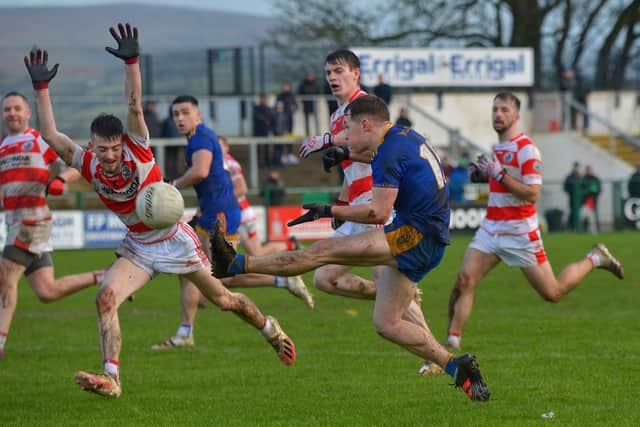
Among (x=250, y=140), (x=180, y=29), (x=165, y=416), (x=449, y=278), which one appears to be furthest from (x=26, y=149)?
(x=180, y=29)

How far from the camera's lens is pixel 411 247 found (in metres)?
7.83

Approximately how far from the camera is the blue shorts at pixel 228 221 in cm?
1195

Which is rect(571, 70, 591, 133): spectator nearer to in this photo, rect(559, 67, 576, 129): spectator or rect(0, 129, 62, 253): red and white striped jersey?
rect(559, 67, 576, 129): spectator

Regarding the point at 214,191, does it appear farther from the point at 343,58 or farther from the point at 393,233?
the point at 393,233

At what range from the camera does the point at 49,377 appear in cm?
988

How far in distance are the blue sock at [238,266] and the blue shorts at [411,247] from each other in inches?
37.9

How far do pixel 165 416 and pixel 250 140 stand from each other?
25384mm

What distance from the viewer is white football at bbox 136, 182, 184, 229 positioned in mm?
8219

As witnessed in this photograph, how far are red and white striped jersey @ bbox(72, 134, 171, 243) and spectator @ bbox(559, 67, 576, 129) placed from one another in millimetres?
31831

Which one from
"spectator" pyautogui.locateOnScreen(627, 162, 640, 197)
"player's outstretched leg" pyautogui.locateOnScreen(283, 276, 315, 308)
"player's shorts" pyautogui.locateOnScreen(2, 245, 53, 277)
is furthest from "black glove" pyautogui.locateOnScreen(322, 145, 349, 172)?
"spectator" pyautogui.locateOnScreen(627, 162, 640, 197)

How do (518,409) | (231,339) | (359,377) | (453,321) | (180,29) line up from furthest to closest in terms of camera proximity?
(180,29) < (231,339) < (453,321) < (359,377) < (518,409)

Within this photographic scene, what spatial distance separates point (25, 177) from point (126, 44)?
3.62 meters

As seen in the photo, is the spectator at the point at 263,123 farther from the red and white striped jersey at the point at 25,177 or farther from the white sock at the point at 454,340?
the white sock at the point at 454,340

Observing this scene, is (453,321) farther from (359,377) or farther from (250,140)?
(250,140)
